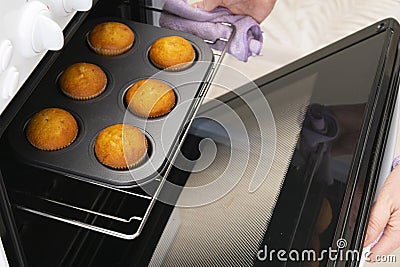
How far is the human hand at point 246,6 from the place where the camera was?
3.49 feet

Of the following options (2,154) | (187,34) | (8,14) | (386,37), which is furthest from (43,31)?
(386,37)

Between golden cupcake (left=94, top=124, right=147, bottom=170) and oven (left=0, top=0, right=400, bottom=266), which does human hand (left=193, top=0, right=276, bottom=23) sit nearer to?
oven (left=0, top=0, right=400, bottom=266)

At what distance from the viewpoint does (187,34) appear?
3.10 feet

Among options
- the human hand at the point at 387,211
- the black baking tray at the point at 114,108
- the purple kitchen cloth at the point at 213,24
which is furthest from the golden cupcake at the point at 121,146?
the human hand at the point at 387,211

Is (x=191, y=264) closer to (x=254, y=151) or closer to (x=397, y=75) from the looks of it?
(x=254, y=151)

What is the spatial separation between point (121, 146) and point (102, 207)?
10.5 inches

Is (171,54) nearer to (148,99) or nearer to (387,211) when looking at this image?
(148,99)

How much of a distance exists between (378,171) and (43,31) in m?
0.56

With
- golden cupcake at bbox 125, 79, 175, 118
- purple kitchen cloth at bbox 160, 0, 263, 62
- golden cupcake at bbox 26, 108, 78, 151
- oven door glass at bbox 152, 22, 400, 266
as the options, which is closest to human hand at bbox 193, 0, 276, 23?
purple kitchen cloth at bbox 160, 0, 263, 62

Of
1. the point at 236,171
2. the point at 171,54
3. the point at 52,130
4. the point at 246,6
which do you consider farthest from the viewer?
the point at 246,6

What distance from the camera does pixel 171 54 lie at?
0.88 metres

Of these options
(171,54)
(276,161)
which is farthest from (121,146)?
(276,161)

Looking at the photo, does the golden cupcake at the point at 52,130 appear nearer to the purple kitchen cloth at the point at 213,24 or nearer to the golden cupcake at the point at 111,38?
the golden cupcake at the point at 111,38

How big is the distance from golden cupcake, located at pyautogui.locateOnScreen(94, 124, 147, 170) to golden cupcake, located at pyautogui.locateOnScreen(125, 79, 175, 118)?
4cm
